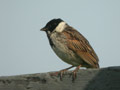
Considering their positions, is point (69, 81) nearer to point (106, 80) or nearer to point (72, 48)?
point (106, 80)

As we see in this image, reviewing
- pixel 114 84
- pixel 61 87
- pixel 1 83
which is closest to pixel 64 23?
pixel 1 83

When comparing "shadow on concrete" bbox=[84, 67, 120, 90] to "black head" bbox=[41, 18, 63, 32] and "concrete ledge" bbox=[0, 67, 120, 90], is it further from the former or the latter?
"black head" bbox=[41, 18, 63, 32]

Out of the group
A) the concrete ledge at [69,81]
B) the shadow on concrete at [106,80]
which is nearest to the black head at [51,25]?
the concrete ledge at [69,81]

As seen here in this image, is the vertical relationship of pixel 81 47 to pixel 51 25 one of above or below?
below

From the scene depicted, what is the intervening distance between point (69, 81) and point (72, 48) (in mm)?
2200

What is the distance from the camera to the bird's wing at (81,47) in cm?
473

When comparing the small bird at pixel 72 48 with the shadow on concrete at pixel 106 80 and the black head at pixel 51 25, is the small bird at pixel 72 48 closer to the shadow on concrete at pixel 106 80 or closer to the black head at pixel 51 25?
the black head at pixel 51 25

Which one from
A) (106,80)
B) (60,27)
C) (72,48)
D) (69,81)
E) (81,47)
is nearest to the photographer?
(106,80)

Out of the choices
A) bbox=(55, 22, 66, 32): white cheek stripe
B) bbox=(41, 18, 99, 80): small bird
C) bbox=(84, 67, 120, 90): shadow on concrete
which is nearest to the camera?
bbox=(84, 67, 120, 90): shadow on concrete

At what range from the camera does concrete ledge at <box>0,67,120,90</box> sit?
2.16 m

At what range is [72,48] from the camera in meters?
4.72

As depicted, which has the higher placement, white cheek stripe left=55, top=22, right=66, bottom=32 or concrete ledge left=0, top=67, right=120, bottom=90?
white cheek stripe left=55, top=22, right=66, bottom=32

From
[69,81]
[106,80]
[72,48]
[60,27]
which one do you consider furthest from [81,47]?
[106,80]

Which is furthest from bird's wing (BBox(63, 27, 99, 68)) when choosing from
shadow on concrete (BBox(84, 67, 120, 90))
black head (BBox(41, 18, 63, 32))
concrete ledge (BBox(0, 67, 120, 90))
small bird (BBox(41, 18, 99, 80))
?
shadow on concrete (BBox(84, 67, 120, 90))
